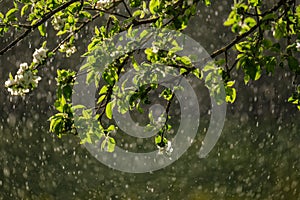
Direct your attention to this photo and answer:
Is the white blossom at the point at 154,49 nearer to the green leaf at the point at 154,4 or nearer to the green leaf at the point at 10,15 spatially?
the green leaf at the point at 154,4

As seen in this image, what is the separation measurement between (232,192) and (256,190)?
6.4 inches

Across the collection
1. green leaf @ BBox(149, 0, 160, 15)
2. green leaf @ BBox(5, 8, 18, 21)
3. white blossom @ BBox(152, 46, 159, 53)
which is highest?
green leaf @ BBox(5, 8, 18, 21)

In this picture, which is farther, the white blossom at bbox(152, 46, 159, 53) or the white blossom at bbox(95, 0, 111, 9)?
the white blossom at bbox(95, 0, 111, 9)

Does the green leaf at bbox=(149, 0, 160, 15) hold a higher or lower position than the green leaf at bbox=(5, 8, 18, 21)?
lower

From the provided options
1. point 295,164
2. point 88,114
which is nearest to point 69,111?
point 88,114

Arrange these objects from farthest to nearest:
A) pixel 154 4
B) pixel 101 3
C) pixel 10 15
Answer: pixel 10 15, pixel 101 3, pixel 154 4

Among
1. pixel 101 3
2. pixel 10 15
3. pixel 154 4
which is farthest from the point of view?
pixel 10 15

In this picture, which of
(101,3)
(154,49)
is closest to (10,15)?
(101,3)

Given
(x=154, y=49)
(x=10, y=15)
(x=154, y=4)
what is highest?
(x=10, y=15)

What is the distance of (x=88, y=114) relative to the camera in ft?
11.0

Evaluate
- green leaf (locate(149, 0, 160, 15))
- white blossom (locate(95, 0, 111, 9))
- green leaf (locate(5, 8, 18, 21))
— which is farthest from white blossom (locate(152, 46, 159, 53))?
green leaf (locate(5, 8, 18, 21))

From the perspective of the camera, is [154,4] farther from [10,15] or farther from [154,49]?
[10,15]

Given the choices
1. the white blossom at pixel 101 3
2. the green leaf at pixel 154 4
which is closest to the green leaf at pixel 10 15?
the white blossom at pixel 101 3

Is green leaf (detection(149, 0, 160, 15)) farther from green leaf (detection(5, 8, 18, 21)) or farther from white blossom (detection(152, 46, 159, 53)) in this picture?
green leaf (detection(5, 8, 18, 21))
